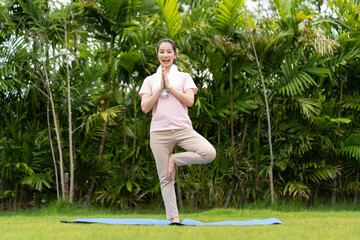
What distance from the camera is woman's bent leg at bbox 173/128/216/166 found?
4055mm

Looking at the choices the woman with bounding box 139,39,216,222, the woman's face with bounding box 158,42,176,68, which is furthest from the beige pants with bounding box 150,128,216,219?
the woman's face with bounding box 158,42,176,68

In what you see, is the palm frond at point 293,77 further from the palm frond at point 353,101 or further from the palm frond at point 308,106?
the palm frond at point 353,101

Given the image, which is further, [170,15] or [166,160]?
[170,15]

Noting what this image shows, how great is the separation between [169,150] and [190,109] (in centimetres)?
278

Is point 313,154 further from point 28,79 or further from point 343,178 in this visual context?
point 28,79

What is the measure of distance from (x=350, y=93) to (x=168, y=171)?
13.6 ft

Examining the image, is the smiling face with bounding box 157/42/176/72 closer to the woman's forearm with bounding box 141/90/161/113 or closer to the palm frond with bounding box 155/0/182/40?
the woman's forearm with bounding box 141/90/161/113

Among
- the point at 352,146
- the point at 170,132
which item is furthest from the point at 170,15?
the point at 352,146

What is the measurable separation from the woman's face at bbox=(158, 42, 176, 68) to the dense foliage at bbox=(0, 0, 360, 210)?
216 centimetres

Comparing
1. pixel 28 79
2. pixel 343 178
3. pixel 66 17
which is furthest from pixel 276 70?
pixel 28 79

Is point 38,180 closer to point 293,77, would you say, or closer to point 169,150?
point 169,150

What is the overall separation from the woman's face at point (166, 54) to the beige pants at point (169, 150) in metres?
0.63

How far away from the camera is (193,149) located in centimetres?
412

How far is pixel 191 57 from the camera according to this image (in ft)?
22.3
